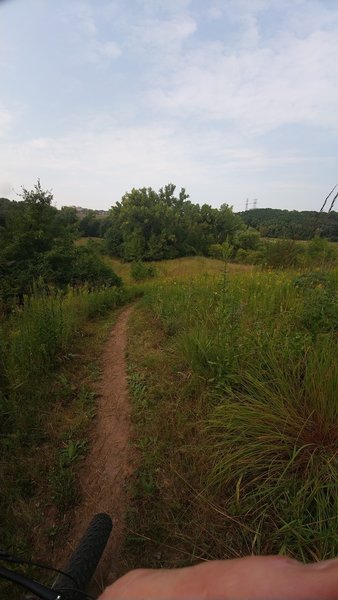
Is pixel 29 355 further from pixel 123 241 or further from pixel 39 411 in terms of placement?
pixel 123 241

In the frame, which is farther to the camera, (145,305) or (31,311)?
(145,305)

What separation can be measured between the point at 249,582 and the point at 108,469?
215 cm

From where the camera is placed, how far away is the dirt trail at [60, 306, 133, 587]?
1.84 meters

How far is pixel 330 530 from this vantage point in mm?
1361

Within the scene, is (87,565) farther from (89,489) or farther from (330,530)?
(330,530)

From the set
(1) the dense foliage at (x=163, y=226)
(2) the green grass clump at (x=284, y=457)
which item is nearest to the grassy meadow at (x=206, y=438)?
(2) the green grass clump at (x=284, y=457)

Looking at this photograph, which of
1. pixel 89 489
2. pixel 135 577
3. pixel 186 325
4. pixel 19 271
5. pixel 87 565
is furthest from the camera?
pixel 19 271

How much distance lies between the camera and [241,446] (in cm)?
190

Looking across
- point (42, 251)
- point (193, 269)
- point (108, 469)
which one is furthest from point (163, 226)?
point (108, 469)

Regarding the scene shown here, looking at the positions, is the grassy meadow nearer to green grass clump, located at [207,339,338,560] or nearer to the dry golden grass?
green grass clump, located at [207,339,338,560]

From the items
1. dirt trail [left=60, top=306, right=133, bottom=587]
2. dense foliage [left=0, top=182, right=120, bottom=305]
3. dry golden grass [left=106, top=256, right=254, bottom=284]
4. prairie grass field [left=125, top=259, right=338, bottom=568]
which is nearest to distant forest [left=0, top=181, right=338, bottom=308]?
dense foliage [left=0, top=182, right=120, bottom=305]

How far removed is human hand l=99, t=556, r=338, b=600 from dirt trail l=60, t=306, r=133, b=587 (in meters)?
1.50

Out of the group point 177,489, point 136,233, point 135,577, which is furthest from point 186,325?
point 136,233

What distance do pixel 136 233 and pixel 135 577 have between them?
130 feet
